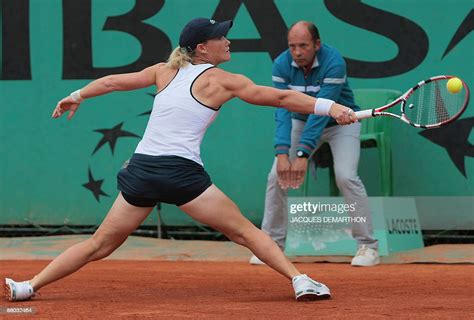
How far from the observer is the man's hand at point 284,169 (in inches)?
267

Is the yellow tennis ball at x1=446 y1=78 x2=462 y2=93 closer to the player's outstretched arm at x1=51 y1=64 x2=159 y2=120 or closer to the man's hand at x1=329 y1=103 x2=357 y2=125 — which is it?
the man's hand at x1=329 y1=103 x2=357 y2=125

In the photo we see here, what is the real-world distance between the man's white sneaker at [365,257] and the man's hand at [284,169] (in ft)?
2.16

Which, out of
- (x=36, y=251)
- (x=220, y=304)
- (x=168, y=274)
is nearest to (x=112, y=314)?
(x=220, y=304)

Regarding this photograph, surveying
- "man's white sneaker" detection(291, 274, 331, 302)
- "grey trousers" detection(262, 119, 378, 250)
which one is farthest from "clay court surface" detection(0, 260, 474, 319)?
"grey trousers" detection(262, 119, 378, 250)

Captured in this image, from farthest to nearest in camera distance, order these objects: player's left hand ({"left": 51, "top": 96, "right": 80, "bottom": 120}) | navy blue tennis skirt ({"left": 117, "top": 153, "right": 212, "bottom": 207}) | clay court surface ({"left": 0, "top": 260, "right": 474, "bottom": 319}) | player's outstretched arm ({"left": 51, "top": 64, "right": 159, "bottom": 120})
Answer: player's left hand ({"left": 51, "top": 96, "right": 80, "bottom": 120}) → player's outstretched arm ({"left": 51, "top": 64, "right": 159, "bottom": 120}) → navy blue tennis skirt ({"left": 117, "top": 153, "right": 212, "bottom": 207}) → clay court surface ({"left": 0, "top": 260, "right": 474, "bottom": 319})

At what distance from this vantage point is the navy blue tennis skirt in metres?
4.97

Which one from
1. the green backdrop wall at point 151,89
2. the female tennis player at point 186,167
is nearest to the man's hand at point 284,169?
the green backdrop wall at point 151,89

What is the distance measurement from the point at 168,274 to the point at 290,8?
2481mm

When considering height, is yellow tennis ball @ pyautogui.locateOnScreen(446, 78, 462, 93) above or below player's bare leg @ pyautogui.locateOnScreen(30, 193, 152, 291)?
above

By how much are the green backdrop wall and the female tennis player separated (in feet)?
9.34

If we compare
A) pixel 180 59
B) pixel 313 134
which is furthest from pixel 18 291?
pixel 313 134

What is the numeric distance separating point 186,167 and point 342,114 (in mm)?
788

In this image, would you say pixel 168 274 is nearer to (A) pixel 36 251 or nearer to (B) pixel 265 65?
(A) pixel 36 251

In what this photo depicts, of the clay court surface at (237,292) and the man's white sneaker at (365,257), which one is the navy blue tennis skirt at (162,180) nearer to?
the clay court surface at (237,292)
